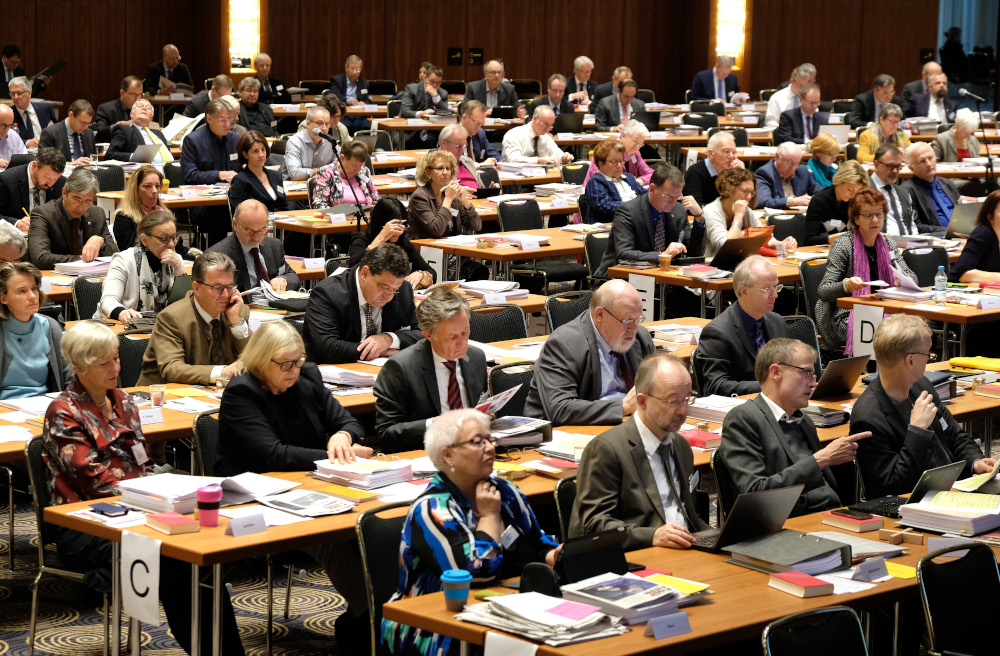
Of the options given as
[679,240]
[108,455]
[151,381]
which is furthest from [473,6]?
[108,455]

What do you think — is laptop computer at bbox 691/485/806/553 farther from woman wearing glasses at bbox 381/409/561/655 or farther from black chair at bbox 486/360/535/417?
black chair at bbox 486/360/535/417

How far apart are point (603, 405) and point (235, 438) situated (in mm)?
1563

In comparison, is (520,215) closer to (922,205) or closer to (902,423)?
(922,205)

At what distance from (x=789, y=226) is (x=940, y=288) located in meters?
2.27

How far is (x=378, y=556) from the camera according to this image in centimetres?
425

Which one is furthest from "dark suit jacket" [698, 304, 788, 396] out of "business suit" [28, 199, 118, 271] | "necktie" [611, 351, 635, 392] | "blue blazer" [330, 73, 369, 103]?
"blue blazer" [330, 73, 369, 103]

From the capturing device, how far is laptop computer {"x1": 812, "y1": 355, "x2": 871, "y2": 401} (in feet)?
20.9

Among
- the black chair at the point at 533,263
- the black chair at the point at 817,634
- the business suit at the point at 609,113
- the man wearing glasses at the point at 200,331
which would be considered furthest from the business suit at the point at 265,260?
the business suit at the point at 609,113

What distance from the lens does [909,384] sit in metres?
5.57

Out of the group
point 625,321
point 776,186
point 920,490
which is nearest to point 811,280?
point 776,186

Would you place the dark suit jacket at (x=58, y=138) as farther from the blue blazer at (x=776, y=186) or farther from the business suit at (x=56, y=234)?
the blue blazer at (x=776, y=186)

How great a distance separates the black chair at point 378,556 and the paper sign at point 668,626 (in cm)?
96

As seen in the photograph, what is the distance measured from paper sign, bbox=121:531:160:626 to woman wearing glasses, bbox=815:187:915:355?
204 inches

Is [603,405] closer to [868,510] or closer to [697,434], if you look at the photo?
[697,434]
